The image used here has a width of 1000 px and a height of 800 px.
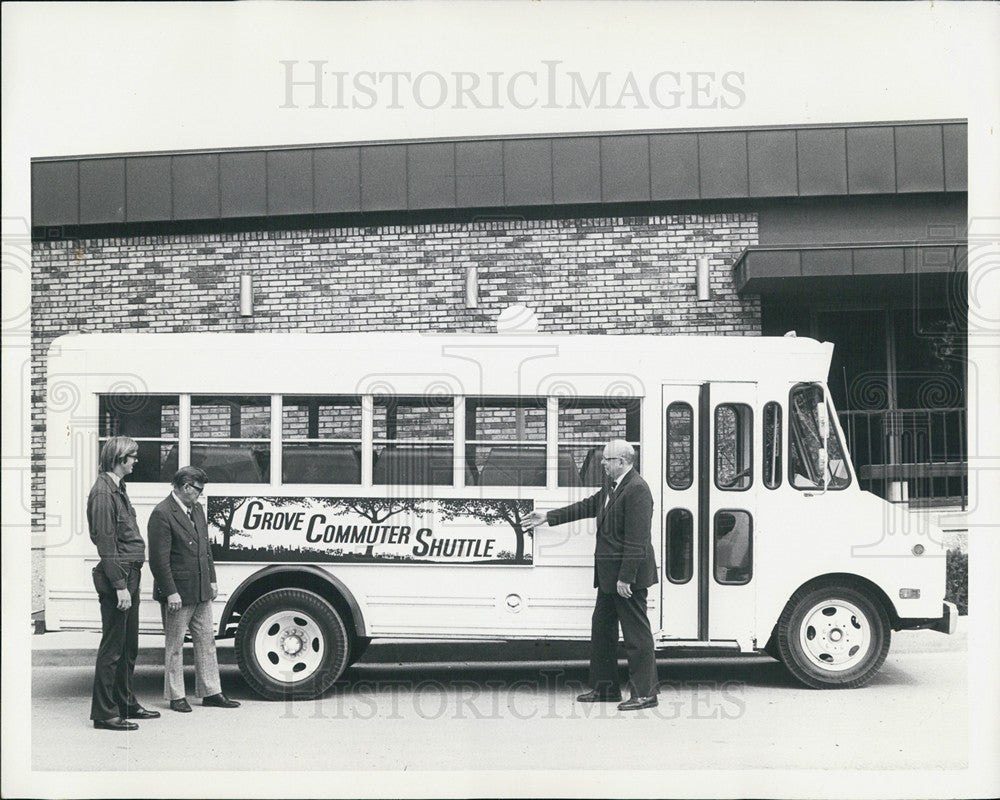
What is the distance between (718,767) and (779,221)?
5.18 meters

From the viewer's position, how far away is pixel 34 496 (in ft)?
27.7

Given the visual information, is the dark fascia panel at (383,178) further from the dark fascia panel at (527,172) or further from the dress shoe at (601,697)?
the dress shoe at (601,697)

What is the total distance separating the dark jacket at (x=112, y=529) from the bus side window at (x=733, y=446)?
4094 mm

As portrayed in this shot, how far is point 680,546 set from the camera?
7.73 meters

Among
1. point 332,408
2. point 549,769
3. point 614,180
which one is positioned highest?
point 614,180

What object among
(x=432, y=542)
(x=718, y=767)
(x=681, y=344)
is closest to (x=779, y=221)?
(x=681, y=344)

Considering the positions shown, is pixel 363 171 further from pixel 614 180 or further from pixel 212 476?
pixel 212 476

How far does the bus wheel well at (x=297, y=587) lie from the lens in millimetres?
7762

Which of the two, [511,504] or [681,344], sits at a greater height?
[681,344]

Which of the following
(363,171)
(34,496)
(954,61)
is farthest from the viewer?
(363,171)

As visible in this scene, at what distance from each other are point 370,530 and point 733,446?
2705mm

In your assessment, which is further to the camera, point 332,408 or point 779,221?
point 779,221

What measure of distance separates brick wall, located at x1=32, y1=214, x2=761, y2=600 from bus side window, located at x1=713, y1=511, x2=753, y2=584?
2.28 metres

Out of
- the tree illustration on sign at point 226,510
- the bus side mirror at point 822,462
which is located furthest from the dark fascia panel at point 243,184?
the bus side mirror at point 822,462
